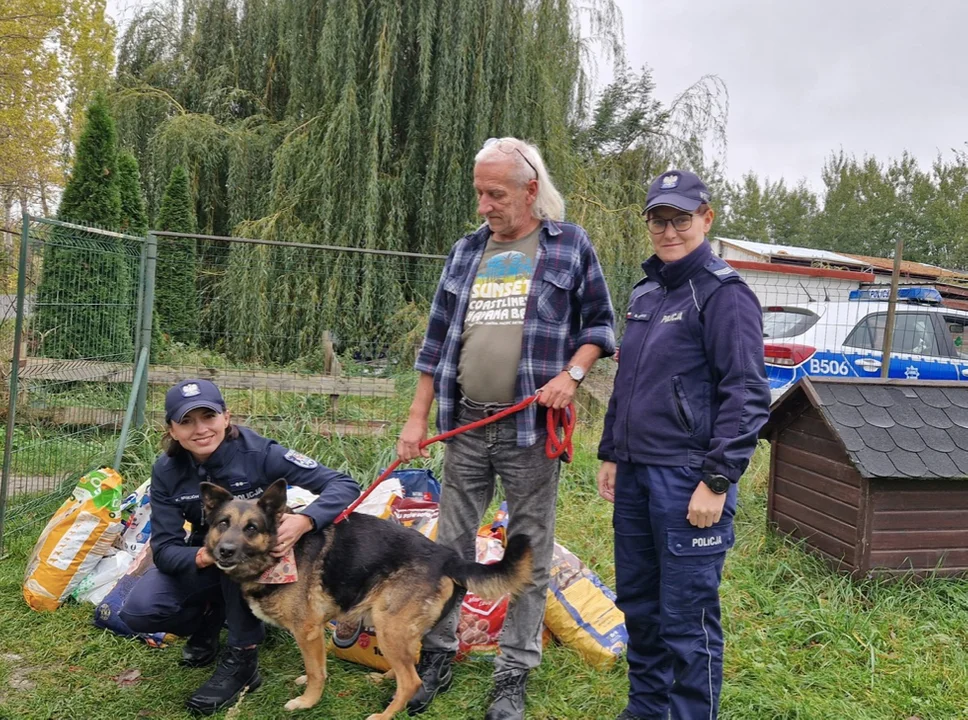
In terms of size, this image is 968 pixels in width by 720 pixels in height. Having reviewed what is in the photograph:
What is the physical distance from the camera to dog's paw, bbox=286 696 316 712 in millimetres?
2492

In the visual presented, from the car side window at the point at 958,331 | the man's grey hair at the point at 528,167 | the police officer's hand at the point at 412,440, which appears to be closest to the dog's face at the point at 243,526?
the police officer's hand at the point at 412,440

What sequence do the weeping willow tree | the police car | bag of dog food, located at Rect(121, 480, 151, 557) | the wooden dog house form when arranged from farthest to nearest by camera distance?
1. the police car
2. the weeping willow tree
3. bag of dog food, located at Rect(121, 480, 151, 557)
4. the wooden dog house

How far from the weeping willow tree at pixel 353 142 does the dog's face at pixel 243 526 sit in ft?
11.6

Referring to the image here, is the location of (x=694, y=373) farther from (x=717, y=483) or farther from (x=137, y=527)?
(x=137, y=527)

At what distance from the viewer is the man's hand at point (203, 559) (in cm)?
247

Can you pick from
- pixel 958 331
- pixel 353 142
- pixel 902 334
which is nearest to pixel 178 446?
pixel 353 142

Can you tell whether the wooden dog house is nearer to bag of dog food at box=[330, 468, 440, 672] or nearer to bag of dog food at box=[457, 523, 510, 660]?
bag of dog food at box=[457, 523, 510, 660]

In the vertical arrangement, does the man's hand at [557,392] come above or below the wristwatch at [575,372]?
below

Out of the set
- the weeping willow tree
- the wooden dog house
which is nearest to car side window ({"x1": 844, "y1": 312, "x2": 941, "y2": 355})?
the weeping willow tree

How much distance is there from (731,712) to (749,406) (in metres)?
1.33

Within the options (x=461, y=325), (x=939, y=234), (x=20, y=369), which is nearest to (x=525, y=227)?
(x=461, y=325)

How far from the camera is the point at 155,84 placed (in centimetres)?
1029

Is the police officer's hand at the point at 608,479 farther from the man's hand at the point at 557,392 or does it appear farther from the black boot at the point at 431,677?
the black boot at the point at 431,677

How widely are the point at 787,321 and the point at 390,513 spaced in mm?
5796
